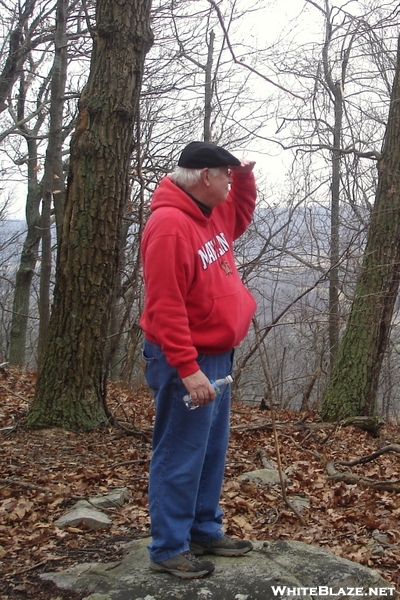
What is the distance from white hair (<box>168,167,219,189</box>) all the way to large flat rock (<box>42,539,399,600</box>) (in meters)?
1.90

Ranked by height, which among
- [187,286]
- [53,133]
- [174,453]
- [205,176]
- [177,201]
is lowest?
[174,453]

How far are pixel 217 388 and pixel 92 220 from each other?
11.1 feet

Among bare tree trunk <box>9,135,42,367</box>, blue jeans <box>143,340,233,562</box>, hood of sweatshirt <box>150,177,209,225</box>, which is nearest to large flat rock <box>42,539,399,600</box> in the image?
blue jeans <box>143,340,233,562</box>

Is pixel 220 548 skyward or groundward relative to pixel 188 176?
groundward

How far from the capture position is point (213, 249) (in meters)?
3.08

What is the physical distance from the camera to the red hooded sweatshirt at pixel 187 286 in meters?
2.76

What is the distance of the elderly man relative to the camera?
2775 millimetres

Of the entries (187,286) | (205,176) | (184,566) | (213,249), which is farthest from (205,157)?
(184,566)

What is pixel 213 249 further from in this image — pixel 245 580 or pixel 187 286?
pixel 245 580

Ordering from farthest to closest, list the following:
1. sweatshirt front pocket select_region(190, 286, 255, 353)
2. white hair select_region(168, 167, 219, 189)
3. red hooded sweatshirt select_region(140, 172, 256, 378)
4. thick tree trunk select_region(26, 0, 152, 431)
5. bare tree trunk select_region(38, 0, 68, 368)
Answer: bare tree trunk select_region(38, 0, 68, 368), thick tree trunk select_region(26, 0, 152, 431), white hair select_region(168, 167, 219, 189), sweatshirt front pocket select_region(190, 286, 255, 353), red hooded sweatshirt select_region(140, 172, 256, 378)

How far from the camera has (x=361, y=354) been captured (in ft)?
26.8

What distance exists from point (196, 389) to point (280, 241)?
14531 mm

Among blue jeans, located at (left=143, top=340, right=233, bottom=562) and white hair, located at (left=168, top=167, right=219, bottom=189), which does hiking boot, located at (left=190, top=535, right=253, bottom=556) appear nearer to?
blue jeans, located at (left=143, top=340, right=233, bottom=562)

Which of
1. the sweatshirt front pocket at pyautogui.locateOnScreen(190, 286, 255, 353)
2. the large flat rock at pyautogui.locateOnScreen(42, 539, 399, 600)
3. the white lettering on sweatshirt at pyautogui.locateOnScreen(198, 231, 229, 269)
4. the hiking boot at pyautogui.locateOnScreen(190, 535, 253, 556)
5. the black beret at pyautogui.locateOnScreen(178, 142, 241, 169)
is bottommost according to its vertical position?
the large flat rock at pyautogui.locateOnScreen(42, 539, 399, 600)
